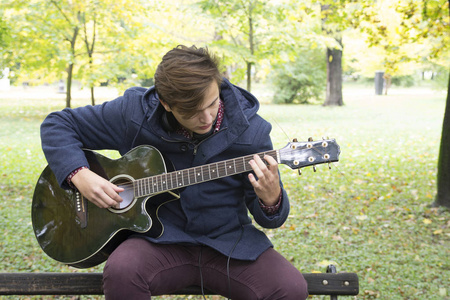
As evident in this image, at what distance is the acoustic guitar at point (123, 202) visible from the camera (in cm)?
239

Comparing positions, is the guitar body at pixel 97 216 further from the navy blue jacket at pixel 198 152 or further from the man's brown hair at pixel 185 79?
the man's brown hair at pixel 185 79

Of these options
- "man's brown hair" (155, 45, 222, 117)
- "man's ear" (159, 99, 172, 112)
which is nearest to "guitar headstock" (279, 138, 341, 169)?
"man's brown hair" (155, 45, 222, 117)

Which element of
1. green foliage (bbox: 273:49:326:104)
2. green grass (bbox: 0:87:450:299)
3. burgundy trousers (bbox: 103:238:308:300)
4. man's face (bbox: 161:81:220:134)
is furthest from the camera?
green foliage (bbox: 273:49:326:104)

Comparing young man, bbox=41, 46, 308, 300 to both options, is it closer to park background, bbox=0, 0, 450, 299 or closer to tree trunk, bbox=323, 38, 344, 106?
park background, bbox=0, 0, 450, 299

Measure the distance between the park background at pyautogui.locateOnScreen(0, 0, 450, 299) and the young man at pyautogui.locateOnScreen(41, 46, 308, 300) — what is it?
566 millimetres

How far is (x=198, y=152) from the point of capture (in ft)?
8.39

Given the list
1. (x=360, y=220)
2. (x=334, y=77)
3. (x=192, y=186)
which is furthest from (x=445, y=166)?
(x=334, y=77)

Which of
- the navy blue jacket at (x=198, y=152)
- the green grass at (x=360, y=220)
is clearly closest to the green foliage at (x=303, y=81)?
the green grass at (x=360, y=220)

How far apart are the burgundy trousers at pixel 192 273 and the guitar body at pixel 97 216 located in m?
0.13

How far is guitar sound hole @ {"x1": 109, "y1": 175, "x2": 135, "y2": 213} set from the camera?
2.54 metres

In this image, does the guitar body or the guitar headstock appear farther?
the guitar body

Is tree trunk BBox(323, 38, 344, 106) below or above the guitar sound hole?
below

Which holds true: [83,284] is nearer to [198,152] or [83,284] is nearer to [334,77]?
[198,152]

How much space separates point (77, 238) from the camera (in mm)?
2562
